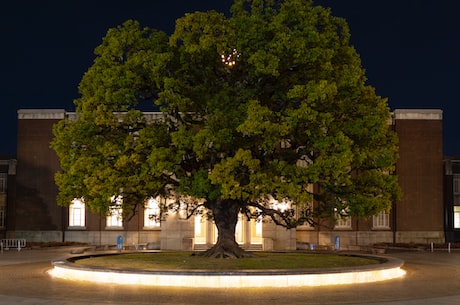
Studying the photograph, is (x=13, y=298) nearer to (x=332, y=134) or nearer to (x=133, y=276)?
(x=133, y=276)

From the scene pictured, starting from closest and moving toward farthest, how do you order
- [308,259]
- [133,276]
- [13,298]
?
[13,298], [133,276], [308,259]

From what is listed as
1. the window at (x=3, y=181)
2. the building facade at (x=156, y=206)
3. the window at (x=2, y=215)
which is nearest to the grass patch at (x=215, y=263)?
the building facade at (x=156, y=206)

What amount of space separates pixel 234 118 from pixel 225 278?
6271 millimetres

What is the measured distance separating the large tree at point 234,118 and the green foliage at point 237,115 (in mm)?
45

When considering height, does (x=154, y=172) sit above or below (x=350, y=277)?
above

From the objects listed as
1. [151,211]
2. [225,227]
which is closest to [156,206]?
[151,211]

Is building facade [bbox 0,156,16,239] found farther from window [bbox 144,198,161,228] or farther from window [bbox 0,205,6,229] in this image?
window [bbox 144,198,161,228]

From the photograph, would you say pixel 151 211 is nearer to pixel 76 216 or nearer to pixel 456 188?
pixel 76 216

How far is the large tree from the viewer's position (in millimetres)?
24906

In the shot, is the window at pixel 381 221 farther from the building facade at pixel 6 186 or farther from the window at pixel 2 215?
the window at pixel 2 215

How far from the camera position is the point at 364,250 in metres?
44.8

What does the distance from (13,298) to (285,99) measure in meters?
13.2

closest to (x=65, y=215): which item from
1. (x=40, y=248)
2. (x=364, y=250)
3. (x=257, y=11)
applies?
(x=40, y=248)

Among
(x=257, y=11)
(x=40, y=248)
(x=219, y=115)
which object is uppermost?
(x=257, y=11)
